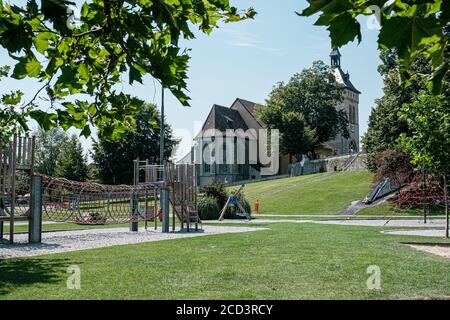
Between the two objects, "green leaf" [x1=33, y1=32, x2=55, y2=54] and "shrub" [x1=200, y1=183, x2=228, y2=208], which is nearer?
"green leaf" [x1=33, y1=32, x2=55, y2=54]

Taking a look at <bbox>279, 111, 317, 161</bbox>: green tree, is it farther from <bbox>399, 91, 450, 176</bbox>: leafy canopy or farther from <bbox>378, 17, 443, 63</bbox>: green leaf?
<bbox>378, 17, 443, 63</bbox>: green leaf

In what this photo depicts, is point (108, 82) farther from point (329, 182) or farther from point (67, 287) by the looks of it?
point (329, 182)

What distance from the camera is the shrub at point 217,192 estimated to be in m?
30.4

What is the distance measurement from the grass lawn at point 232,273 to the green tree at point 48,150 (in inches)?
3098

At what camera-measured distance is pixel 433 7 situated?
2424 mm

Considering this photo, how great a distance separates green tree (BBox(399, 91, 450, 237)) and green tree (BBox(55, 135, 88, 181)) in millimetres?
59136

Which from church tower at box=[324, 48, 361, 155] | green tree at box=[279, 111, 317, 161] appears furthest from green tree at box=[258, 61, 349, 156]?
church tower at box=[324, 48, 361, 155]

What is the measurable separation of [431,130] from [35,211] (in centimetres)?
1278

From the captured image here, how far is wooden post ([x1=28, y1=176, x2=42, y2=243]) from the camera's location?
14.3 metres
